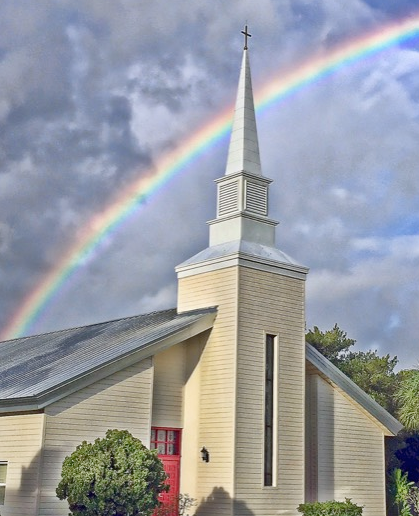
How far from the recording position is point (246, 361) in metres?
23.4

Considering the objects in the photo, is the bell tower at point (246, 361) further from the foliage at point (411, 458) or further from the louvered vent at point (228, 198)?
the foliage at point (411, 458)

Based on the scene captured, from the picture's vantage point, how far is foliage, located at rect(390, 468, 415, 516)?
101 ft

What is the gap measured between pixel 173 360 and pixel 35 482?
18.9 ft

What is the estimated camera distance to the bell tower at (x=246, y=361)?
22.8 m

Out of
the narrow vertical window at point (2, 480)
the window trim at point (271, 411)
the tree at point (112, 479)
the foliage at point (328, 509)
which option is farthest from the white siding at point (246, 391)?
the narrow vertical window at point (2, 480)

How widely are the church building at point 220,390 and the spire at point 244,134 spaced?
4 centimetres

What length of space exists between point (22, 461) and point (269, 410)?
23.7 ft

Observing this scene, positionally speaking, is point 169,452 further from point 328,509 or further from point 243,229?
point 243,229

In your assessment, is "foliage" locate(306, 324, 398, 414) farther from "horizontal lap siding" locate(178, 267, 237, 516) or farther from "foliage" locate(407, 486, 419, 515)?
Result: "horizontal lap siding" locate(178, 267, 237, 516)

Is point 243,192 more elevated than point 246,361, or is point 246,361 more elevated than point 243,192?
point 243,192

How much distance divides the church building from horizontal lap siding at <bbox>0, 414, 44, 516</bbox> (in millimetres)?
45

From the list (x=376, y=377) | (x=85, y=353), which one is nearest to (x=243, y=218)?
(x=85, y=353)

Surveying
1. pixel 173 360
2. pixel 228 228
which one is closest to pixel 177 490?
pixel 173 360

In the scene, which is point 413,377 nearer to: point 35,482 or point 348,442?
point 348,442
